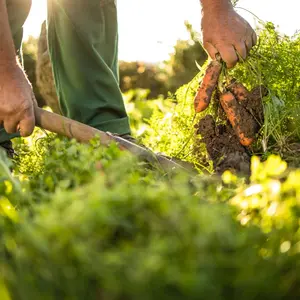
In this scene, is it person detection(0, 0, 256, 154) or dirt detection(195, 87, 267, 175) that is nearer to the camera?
dirt detection(195, 87, 267, 175)

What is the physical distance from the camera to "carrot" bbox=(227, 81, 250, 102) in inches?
116

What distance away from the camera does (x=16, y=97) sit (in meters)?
2.65

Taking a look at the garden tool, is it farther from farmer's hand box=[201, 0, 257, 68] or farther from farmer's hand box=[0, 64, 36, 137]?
farmer's hand box=[201, 0, 257, 68]

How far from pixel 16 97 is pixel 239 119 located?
1124 millimetres

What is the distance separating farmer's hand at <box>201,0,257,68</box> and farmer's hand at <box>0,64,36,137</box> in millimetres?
989

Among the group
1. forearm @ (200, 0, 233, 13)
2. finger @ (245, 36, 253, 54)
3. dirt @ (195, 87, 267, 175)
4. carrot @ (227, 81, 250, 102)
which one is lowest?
dirt @ (195, 87, 267, 175)

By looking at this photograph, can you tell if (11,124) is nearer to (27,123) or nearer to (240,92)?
(27,123)

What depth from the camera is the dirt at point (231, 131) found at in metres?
2.87

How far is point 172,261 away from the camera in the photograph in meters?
1.10

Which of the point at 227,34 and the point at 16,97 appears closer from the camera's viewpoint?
the point at 16,97

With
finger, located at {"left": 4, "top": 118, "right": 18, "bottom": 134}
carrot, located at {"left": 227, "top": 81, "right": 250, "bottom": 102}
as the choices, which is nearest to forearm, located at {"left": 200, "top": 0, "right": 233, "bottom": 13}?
carrot, located at {"left": 227, "top": 81, "right": 250, "bottom": 102}

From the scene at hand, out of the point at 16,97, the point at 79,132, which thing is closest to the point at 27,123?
the point at 16,97

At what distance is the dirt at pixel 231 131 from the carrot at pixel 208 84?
0.08 metres

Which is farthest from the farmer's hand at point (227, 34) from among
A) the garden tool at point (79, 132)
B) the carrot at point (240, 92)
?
the garden tool at point (79, 132)
